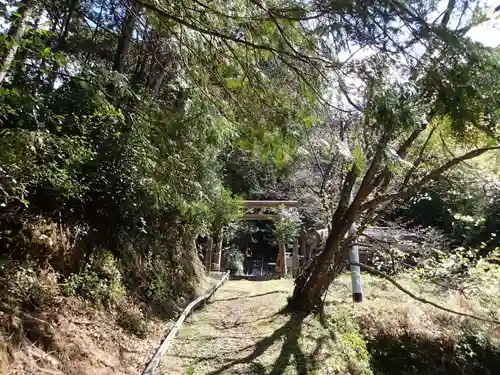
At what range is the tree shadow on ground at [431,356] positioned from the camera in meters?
5.98

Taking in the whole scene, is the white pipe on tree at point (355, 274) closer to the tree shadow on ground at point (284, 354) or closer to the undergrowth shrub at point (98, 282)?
the tree shadow on ground at point (284, 354)

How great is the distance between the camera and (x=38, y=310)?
12.1 ft

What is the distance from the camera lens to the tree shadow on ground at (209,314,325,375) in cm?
462

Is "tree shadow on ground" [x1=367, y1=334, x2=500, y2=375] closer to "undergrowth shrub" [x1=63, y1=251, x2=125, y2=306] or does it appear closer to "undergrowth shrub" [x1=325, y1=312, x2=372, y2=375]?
"undergrowth shrub" [x1=325, y1=312, x2=372, y2=375]

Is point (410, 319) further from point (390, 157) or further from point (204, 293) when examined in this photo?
point (390, 157)

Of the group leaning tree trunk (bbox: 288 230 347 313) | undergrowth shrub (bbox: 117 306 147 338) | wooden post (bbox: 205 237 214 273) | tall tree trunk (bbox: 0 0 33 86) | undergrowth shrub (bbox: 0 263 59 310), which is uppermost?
tall tree trunk (bbox: 0 0 33 86)

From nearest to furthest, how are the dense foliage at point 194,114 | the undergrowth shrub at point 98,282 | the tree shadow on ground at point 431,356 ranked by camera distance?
the dense foliage at point 194,114 → the undergrowth shrub at point 98,282 → the tree shadow on ground at point 431,356

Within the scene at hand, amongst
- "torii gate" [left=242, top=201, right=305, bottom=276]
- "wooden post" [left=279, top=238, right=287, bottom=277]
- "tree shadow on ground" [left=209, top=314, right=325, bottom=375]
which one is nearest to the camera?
"tree shadow on ground" [left=209, top=314, right=325, bottom=375]

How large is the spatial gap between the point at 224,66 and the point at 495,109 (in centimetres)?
251

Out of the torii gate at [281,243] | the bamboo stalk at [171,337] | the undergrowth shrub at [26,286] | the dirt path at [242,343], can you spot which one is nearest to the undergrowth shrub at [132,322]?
the bamboo stalk at [171,337]

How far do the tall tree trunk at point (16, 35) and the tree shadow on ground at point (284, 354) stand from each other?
3637 millimetres

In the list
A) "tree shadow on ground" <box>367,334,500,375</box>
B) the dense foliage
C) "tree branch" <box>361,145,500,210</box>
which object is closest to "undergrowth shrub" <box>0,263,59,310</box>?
the dense foliage

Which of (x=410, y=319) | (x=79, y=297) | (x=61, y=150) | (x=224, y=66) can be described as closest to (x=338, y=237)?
(x=410, y=319)

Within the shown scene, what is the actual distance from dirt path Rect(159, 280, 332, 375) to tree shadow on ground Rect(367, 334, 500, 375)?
1330 millimetres
